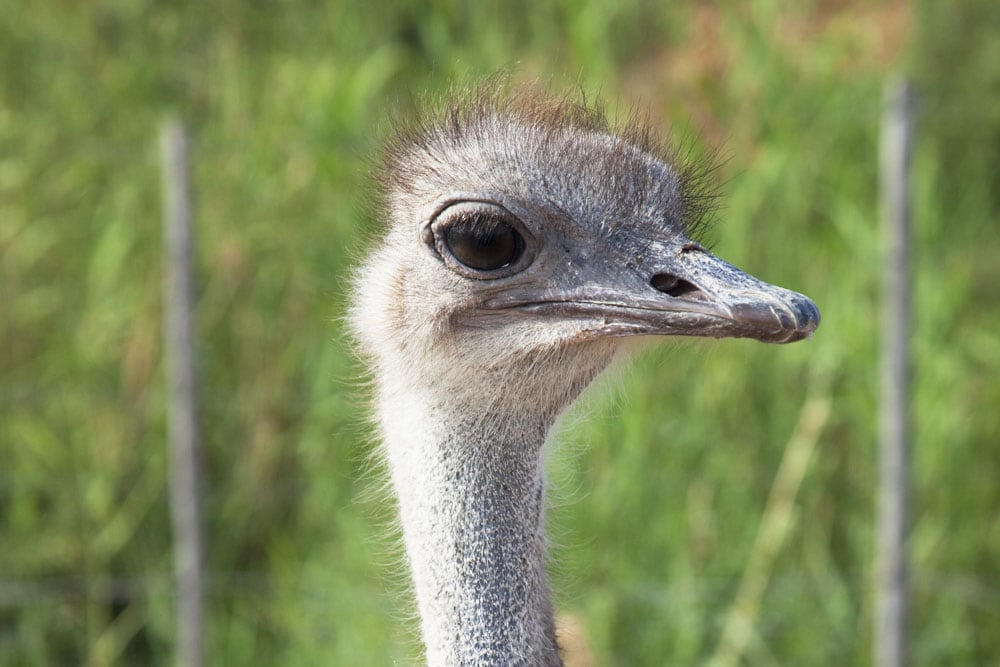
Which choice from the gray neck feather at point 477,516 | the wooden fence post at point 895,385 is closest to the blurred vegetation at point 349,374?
the wooden fence post at point 895,385

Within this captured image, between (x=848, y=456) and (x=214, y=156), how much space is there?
6.94ft

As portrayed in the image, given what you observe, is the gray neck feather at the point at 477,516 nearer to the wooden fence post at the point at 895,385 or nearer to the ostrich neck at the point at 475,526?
the ostrich neck at the point at 475,526

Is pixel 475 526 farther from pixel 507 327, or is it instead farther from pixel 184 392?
pixel 184 392

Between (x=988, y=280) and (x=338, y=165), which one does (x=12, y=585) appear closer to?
(x=338, y=165)

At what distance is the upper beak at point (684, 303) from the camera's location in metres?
1.62

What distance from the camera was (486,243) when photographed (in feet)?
5.94

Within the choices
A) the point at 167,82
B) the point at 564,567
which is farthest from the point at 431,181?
the point at 167,82

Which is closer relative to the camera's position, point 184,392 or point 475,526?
point 475,526

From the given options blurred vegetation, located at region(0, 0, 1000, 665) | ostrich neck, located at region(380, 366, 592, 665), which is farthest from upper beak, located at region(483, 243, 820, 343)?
blurred vegetation, located at region(0, 0, 1000, 665)

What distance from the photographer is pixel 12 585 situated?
4160 mm

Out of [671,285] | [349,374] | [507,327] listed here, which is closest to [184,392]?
[349,374]

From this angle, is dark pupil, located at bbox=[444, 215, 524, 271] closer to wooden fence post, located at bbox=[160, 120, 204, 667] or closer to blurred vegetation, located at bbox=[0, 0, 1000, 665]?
blurred vegetation, located at bbox=[0, 0, 1000, 665]

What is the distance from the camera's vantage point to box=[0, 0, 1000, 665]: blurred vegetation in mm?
3859

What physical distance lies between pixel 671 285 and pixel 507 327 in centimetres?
22
